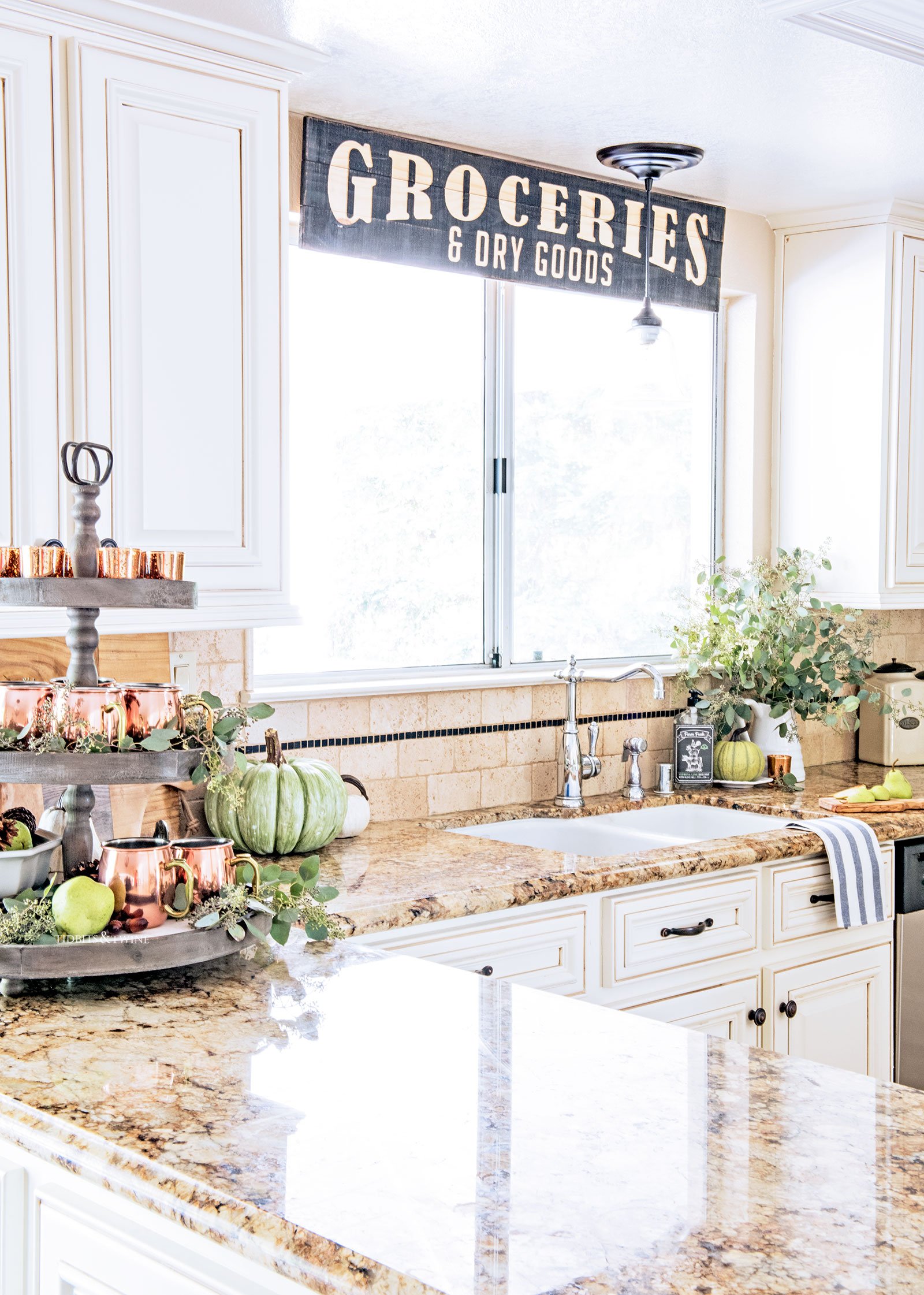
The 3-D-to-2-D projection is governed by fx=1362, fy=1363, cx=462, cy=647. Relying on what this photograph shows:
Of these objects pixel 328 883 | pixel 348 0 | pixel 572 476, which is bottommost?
pixel 328 883

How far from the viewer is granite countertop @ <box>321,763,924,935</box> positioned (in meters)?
2.28

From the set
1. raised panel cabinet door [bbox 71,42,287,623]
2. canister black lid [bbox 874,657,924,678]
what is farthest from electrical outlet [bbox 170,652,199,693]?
canister black lid [bbox 874,657,924,678]

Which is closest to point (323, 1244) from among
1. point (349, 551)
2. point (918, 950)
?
point (349, 551)

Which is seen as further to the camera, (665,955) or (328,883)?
(665,955)

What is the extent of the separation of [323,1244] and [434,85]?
2.32 m

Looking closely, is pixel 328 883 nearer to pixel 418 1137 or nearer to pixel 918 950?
pixel 418 1137

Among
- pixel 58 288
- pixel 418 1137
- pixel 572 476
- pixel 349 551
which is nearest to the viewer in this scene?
pixel 418 1137

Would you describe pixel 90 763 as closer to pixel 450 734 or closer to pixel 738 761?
pixel 450 734

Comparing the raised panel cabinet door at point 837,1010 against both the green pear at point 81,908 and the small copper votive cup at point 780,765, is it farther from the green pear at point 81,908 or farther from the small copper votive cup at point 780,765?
the green pear at point 81,908

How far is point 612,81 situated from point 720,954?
1758 mm

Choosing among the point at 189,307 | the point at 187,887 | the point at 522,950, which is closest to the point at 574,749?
the point at 522,950

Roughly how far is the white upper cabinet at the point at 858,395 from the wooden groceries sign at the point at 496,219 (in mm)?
311

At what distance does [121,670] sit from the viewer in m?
2.58

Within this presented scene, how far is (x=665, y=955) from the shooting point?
269 cm
